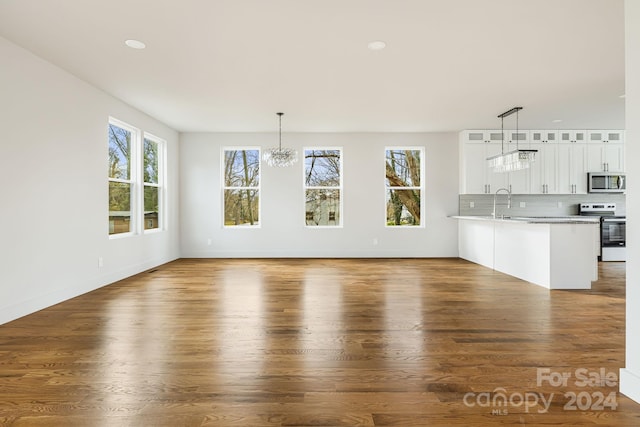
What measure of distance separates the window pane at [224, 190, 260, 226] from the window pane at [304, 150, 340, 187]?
4.04 feet

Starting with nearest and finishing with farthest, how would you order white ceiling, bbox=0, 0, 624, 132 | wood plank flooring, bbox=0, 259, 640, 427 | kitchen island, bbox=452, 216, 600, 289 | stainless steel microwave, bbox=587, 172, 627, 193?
wood plank flooring, bbox=0, 259, 640, 427 → white ceiling, bbox=0, 0, 624, 132 → kitchen island, bbox=452, 216, 600, 289 → stainless steel microwave, bbox=587, 172, 627, 193

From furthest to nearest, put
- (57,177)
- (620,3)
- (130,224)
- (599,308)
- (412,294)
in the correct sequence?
(130,224) < (412,294) < (57,177) < (599,308) < (620,3)

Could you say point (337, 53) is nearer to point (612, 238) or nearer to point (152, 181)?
point (152, 181)

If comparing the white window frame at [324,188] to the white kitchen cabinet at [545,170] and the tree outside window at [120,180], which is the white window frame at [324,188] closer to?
the tree outside window at [120,180]

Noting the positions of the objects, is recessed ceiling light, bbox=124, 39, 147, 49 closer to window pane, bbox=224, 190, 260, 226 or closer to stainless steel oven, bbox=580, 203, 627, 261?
window pane, bbox=224, 190, 260, 226

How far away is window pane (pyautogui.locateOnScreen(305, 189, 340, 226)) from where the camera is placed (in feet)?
26.0

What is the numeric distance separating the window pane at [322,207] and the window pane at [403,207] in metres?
1.17

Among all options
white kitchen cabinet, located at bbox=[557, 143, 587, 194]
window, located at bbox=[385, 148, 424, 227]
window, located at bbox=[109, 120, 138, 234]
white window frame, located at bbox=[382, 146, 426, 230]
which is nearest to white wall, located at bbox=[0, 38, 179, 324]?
window, located at bbox=[109, 120, 138, 234]

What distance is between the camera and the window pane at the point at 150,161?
651 centimetres

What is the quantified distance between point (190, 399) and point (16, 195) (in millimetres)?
3002

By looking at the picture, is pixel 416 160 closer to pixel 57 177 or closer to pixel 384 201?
pixel 384 201

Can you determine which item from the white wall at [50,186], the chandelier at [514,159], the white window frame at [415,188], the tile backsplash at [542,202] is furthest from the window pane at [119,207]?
the tile backsplash at [542,202]

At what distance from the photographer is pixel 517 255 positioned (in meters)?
5.59

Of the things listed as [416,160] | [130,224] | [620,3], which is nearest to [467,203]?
[416,160]
